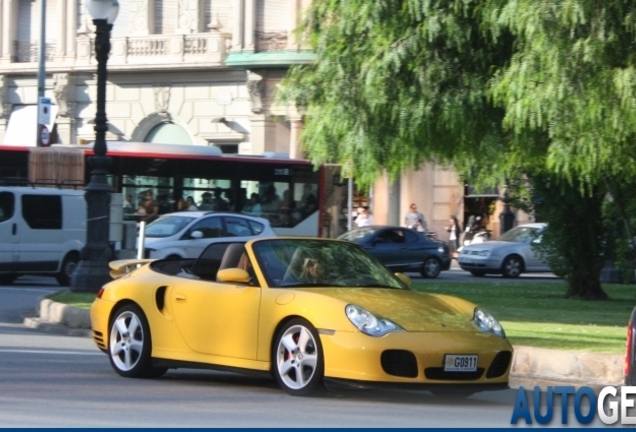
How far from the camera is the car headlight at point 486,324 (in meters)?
10.4

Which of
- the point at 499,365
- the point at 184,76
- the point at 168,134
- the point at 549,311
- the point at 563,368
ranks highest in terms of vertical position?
the point at 184,76

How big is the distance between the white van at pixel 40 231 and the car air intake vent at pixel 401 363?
17.1 meters

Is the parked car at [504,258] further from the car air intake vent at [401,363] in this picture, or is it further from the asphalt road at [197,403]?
the car air intake vent at [401,363]

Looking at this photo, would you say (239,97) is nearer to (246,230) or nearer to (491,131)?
(246,230)

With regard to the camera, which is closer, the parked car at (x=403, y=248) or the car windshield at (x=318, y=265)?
the car windshield at (x=318, y=265)

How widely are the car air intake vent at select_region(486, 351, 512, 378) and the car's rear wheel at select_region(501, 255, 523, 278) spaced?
82.0ft

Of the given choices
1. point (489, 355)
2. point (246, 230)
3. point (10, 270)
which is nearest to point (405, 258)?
point (246, 230)

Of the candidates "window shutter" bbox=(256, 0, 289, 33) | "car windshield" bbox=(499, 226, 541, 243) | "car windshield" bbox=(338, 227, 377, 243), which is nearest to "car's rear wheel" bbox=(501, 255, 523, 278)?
"car windshield" bbox=(499, 226, 541, 243)

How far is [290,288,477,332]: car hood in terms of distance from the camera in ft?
32.9

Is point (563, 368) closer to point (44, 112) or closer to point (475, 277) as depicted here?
point (475, 277)

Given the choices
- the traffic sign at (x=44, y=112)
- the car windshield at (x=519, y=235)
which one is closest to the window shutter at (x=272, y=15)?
the car windshield at (x=519, y=235)

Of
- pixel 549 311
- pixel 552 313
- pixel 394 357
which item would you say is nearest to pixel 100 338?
pixel 394 357

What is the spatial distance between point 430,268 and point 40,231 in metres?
11.4

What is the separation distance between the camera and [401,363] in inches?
387
